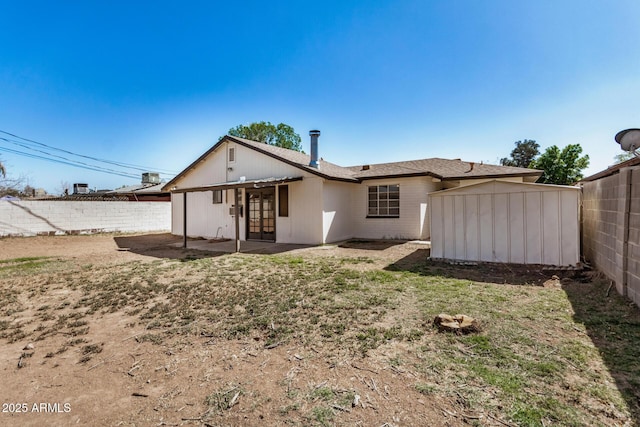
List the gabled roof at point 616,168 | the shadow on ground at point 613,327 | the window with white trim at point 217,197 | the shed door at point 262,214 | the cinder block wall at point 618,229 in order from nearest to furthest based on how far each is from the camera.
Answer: the shadow on ground at point 613,327 < the cinder block wall at point 618,229 < the gabled roof at point 616,168 < the shed door at point 262,214 < the window with white trim at point 217,197

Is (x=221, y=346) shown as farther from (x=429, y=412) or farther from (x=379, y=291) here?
(x=379, y=291)

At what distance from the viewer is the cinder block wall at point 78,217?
13422 millimetres

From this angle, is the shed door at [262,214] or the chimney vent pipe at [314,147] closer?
the chimney vent pipe at [314,147]

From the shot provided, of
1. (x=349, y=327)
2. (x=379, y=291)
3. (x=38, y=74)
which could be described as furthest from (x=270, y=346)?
(x=38, y=74)

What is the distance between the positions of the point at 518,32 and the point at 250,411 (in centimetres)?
1215

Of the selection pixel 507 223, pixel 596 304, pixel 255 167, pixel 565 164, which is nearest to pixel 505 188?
pixel 507 223

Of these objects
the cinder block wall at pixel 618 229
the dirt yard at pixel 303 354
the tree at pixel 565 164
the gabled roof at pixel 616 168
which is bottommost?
the dirt yard at pixel 303 354

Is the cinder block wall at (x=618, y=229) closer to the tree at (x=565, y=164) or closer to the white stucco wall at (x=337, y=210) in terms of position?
the white stucco wall at (x=337, y=210)

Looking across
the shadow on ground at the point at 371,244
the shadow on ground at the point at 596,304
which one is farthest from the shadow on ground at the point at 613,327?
the shadow on ground at the point at 371,244

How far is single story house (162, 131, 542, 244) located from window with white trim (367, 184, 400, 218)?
0.14 ft

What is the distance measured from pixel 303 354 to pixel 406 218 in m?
10.1

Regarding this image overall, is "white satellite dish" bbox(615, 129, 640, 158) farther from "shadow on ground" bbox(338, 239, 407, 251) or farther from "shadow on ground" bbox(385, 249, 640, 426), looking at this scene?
"shadow on ground" bbox(338, 239, 407, 251)

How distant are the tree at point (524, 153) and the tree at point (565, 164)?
15325mm

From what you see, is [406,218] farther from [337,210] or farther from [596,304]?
[596,304]
